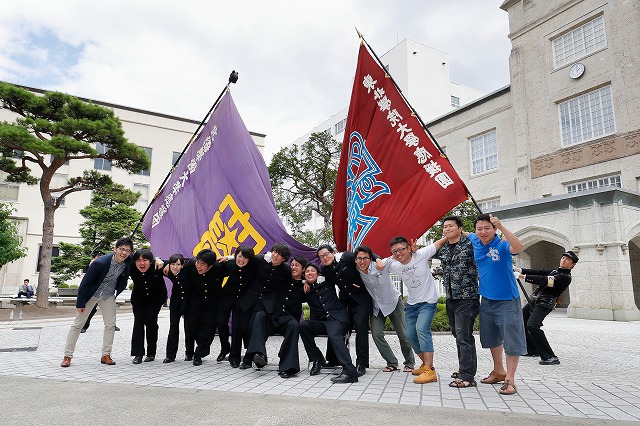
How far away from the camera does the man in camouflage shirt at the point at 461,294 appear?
530 cm

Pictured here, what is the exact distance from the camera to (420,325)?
562 cm

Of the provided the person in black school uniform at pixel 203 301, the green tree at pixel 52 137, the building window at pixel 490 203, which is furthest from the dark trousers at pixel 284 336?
the building window at pixel 490 203

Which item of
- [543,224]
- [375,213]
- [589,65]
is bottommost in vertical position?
[375,213]

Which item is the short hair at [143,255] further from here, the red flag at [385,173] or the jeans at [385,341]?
the jeans at [385,341]

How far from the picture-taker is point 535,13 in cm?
2436

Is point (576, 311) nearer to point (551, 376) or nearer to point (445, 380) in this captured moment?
point (551, 376)

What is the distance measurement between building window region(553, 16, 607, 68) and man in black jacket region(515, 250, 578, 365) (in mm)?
19106

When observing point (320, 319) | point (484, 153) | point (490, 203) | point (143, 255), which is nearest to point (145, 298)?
point (143, 255)

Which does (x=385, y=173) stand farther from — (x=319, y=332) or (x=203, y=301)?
(x=203, y=301)

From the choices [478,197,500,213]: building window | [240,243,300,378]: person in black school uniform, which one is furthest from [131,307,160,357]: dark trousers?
[478,197,500,213]: building window

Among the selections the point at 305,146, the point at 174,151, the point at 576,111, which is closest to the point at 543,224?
the point at 576,111

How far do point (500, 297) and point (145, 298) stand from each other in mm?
5388

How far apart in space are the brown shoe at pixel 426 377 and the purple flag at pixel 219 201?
3.56 meters

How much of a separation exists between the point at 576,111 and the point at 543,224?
24.6 feet
